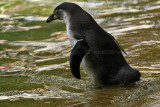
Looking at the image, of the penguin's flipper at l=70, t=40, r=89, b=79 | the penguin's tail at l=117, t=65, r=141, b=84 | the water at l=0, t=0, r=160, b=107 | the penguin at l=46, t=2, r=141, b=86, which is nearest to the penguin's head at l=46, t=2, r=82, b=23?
the penguin at l=46, t=2, r=141, b=86

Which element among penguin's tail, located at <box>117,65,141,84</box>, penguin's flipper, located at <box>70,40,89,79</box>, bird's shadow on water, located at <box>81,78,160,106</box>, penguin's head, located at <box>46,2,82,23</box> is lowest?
bird's shadow on water, located at <box>81,78,160,106</box>

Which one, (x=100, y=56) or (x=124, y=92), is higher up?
(x=100, y=56)

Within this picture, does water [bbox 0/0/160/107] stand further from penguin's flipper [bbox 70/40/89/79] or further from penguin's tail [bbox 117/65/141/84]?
penguin's flipper [bbox 70/40/89/79]

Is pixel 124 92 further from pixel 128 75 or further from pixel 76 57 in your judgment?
pixel 76 57

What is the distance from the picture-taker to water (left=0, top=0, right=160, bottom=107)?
14.4 ft

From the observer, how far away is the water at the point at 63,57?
4391mm

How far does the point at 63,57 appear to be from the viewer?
716 centimetres

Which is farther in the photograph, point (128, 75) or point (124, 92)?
point (128, 75)

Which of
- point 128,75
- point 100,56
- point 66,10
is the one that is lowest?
point 128,75

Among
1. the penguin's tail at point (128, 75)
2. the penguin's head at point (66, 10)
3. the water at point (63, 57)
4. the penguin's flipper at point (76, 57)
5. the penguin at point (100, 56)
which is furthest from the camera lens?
the penguin's head at point (66, 10)

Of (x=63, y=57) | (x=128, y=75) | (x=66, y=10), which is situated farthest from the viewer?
(x=63, y=57)

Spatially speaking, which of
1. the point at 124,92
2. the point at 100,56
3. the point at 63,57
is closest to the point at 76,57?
the point at 100,56

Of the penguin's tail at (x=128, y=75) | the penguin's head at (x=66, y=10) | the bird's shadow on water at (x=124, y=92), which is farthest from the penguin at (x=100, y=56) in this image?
the penguin's head at (x=66, y=10)

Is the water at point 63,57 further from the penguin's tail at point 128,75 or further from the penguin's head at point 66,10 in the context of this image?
the penguin's head at point 66,10
